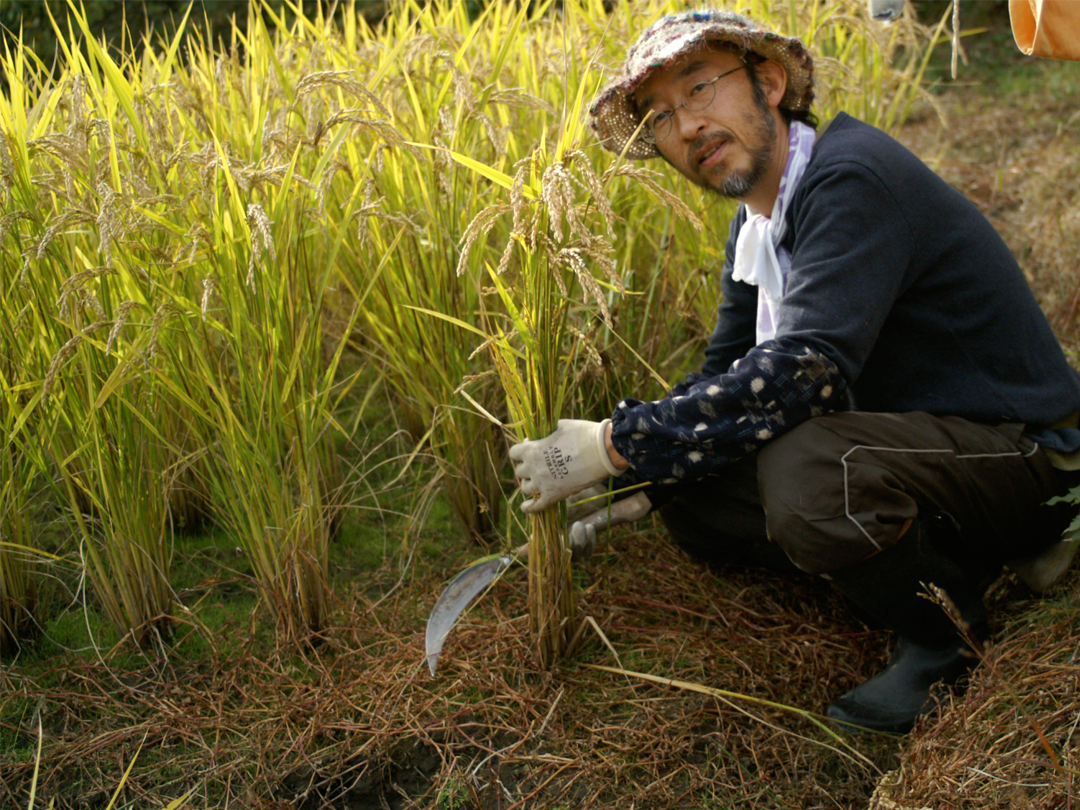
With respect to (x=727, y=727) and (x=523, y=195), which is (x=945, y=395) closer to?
(x=727, y=727)

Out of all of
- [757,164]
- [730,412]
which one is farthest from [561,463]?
[757,164]

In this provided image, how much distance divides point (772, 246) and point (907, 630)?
817 mm

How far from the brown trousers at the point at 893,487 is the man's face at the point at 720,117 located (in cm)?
55

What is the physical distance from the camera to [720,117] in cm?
178

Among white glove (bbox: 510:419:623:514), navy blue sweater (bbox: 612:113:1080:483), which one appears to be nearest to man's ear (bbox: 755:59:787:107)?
navy blue sweater (bbox: 612:113:1080:483)

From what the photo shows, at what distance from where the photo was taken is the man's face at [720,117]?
178cm

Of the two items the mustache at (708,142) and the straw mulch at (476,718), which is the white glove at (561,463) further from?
the mustache at (708,142)

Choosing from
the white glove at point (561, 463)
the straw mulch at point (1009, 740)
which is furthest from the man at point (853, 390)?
the straw mulch at point (1009, 740)

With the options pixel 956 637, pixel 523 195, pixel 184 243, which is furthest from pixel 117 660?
pixel 956 637

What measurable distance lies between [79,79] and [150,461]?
732 millimetres

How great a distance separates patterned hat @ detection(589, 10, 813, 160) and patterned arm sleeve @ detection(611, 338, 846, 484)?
551 mm

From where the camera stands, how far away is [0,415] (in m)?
1.71

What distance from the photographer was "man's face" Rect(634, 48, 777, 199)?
5.84 ft

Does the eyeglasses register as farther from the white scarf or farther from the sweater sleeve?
the sweater sleeve
